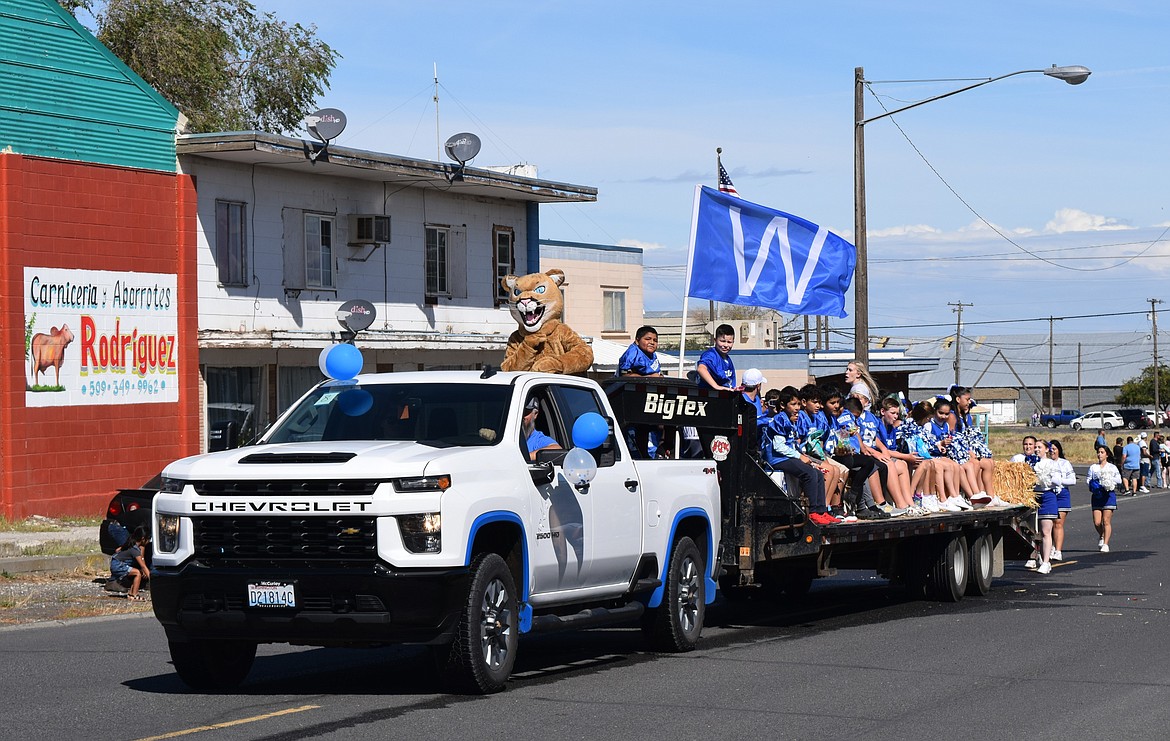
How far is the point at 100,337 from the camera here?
2403cm

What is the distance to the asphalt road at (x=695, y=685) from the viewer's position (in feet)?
27.3

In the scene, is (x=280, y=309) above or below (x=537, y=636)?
above

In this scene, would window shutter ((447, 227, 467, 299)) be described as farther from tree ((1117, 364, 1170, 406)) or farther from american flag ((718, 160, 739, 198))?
tree ((1117, 364, 1170, 406))

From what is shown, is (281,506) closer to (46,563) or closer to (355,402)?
(355,402)

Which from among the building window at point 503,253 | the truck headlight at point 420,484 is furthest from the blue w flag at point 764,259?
the building window at point 503,253

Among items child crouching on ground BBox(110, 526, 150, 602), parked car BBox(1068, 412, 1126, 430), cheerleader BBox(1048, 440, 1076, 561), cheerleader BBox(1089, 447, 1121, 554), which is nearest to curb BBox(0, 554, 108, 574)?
child crouching on ground BBox(110, 526, 150, 602)

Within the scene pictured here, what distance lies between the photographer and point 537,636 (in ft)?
41.6

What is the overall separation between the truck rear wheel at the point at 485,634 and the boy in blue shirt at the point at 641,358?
4337mm

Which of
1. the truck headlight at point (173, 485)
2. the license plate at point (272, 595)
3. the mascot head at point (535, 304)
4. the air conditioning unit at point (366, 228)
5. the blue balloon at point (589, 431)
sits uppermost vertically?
the air conditioning unit at point (366, 228)

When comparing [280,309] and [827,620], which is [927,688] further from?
[280,309]

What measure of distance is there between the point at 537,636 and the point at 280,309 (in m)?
16.5

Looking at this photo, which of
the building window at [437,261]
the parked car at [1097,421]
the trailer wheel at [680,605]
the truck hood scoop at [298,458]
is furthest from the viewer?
the parked car at [1097,421]

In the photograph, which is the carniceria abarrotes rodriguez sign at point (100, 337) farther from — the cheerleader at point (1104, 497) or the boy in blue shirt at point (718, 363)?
the cheerleader at point (1104, 497)

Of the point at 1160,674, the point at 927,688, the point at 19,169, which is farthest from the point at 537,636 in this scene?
the point at 19,169
